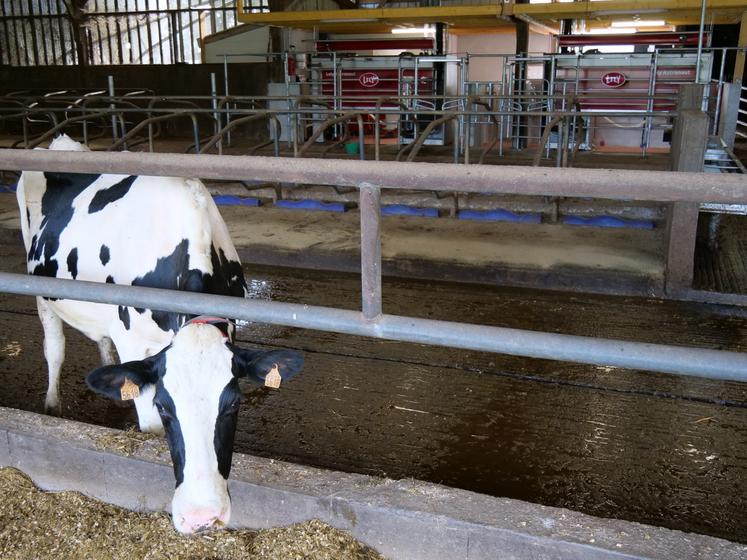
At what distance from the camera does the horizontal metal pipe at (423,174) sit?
1.80 metres

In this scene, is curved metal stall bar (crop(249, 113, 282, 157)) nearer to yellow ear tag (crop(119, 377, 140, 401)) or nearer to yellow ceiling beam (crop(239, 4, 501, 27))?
yellow ceiling beam (crop(239, 4, 501, 27))

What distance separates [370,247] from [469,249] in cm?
433

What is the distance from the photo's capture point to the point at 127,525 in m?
2.57

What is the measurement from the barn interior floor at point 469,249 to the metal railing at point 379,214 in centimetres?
382

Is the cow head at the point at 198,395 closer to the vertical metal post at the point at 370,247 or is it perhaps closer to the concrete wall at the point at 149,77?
the vertical metal post at the point at 370,247

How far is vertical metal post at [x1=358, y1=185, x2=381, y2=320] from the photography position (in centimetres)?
206

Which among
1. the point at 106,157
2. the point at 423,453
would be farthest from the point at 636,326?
the point at 106,157

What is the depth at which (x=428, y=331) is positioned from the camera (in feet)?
6.84

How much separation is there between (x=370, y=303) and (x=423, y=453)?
1.43 metres

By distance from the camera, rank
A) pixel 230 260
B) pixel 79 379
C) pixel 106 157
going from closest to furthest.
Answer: pixel 106 157
pixel 230 260
pixel 79 379

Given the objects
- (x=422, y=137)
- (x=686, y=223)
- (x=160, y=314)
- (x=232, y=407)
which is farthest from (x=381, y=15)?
(x=232, y=407)

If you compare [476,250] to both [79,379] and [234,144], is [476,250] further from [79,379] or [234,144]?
[234,144]

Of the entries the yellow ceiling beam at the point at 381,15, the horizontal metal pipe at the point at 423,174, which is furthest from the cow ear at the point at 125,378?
the yellow ceiling beam at the point at 381,15

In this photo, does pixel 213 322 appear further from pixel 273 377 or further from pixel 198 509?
pixel 198 509
